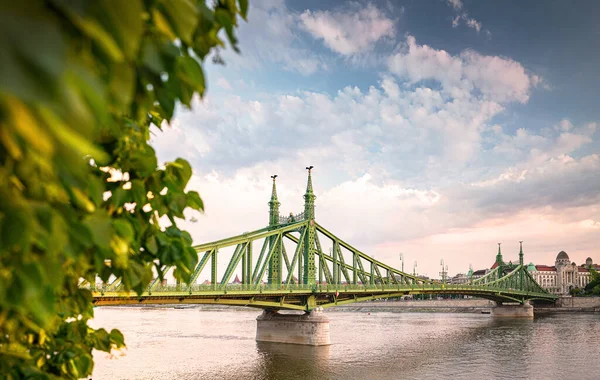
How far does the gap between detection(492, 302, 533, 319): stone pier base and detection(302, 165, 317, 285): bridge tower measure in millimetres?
57852

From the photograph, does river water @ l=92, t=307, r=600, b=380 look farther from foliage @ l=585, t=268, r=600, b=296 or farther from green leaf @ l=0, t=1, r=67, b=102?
foliage @ l=585, t=268, r=600, b=296

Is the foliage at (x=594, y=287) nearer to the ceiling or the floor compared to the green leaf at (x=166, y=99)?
nearer to the floor

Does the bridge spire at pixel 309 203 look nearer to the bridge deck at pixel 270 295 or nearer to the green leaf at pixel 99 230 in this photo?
the bridge deck at pixel 270 295

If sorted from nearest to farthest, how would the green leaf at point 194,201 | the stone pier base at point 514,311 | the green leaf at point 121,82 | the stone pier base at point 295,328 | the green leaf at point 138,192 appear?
the green leaf at point 121,82 < the green leaf at point 138,192 < the green leaf at point 194,201 < the stone pier base at point 295,328 < the stone pier base at point 514,311

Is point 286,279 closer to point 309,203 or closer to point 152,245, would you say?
point 309,203

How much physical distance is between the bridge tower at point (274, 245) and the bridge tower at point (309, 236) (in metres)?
3.49

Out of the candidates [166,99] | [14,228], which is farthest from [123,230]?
[14,228]

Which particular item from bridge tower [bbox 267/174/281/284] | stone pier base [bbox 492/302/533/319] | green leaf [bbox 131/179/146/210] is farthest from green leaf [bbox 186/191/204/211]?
stone pier base [bbox 492/302/533/319]

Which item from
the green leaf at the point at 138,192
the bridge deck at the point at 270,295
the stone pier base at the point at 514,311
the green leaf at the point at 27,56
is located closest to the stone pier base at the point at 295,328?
the bridge deck at the point at 270,295

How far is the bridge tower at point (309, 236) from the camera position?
209 ft

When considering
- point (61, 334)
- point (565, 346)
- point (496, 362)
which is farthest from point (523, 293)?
point (61, 334)

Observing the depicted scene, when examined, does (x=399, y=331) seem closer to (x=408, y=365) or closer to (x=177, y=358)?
(x=408, y=365)

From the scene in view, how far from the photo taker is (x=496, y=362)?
4462cm

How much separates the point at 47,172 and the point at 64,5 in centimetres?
58
